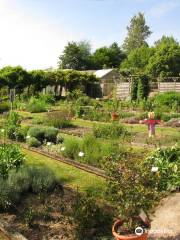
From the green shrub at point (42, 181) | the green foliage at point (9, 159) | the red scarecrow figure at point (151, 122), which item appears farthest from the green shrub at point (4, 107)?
the green shrub at point (42, 181)

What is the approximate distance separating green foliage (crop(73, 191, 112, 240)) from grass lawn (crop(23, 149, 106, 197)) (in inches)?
46.3

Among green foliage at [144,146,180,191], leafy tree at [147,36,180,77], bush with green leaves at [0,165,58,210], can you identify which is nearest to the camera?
bush with green leaves at [0,165,58,210]

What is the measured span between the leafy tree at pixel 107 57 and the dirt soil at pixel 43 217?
5574 centimetres

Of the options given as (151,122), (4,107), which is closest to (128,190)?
(151,122)

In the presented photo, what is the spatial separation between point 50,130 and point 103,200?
5417mm

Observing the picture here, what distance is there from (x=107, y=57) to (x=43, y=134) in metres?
52.3

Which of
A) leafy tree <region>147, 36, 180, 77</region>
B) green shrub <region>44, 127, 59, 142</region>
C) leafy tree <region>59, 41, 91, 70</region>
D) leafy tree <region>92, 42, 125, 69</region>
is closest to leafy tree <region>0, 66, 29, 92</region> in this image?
green shrub <region>44, 127, 59, 142</region>

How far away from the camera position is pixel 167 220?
5.56m

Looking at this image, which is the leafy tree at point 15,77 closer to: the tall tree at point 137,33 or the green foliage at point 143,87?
the green foliage at point 143,87

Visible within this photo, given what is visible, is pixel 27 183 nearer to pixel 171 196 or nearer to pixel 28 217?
pixel 28 217

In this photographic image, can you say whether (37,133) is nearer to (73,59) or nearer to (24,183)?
(24,183)

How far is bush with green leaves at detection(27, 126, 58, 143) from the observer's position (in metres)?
11.3

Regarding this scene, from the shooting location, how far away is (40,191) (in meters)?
6.48

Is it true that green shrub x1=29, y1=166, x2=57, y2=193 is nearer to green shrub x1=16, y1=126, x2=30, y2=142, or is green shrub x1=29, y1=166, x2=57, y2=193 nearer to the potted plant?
the potted plant
